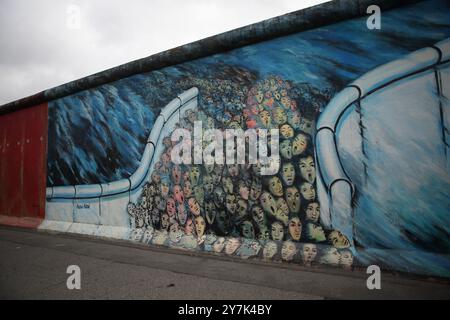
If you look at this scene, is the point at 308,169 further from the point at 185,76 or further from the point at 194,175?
the point at 185,76

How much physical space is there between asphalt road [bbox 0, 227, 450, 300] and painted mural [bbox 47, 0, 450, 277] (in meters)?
0.36

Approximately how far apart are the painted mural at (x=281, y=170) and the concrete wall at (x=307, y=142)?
2cm

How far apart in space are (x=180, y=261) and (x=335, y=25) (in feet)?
14.6

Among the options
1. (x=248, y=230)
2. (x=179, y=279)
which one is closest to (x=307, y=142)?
(x=248, y=230)

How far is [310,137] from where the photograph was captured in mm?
4672

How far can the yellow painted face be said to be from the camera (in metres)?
4.85

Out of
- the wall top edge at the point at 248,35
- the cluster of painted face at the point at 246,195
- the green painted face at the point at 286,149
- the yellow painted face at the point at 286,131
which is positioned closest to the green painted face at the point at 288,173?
the cluster of painted face at the point at 246,195

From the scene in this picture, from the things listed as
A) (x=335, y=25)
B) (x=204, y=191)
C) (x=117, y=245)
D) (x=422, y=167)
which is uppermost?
(x=335, y=25)

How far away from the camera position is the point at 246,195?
520 centimetres

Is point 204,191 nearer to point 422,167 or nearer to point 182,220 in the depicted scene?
point 182,220

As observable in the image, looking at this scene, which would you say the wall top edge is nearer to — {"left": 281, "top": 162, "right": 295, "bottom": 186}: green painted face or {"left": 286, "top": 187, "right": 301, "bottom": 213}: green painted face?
{"left": 281, "top": 162, "right": 295, "bottom": 186}: green painted face

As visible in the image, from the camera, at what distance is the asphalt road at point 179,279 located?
133 inches
